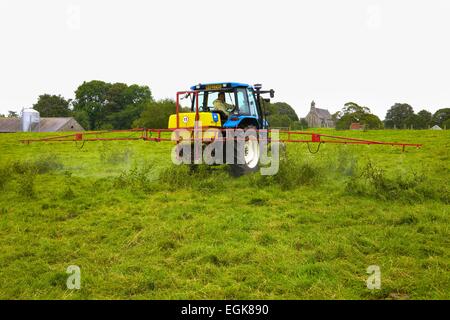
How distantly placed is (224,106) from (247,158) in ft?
5.53

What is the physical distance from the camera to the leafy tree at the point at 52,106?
73.8 m

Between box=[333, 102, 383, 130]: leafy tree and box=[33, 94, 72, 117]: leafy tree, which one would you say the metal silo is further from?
box=[333, 102, 383, 130]: leafy tree

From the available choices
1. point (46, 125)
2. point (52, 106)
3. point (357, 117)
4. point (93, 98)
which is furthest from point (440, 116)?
point (52, 106)

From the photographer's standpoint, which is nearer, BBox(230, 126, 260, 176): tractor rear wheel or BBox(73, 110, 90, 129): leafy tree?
BBox(230, 126, 260, 176): tractor rear wheel

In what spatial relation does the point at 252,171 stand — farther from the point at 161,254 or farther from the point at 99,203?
the point at 161,254

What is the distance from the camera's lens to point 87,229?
6562 mm

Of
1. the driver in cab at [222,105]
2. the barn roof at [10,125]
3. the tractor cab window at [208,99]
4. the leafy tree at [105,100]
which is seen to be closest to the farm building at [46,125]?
the barn roof at [10,125]

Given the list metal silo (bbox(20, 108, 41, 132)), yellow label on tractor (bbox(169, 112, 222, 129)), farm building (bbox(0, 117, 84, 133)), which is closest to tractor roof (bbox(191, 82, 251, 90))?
yellow label on tractor (bbox(169, 112, 222, 129))

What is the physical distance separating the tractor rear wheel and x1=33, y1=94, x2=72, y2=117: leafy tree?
69749 mm

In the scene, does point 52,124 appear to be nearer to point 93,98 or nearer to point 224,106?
point 93,98

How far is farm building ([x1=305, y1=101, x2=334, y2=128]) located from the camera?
101000 millimetres

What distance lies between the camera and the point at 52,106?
7438cm

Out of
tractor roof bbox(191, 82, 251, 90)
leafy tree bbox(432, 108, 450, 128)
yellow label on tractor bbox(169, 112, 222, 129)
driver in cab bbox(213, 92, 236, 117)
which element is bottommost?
yellow label on tractor bbox(169, 112, 222, 129)
